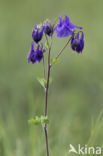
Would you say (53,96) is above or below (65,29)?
below

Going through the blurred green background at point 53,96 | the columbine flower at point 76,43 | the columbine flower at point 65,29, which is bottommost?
the blurred green background at point 53,96

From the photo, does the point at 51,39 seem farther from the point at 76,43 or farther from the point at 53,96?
the point at 53,96

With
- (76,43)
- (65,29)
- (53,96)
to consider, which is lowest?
(53,96)

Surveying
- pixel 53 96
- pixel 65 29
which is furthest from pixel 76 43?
pixel 53 96

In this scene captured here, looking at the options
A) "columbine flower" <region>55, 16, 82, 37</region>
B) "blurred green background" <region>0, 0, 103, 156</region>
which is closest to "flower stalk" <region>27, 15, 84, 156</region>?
"columbine flower" <region>55, 16, 82, 37</region>

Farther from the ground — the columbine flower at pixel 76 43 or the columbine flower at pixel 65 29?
the columbine flower at pixel 65 29

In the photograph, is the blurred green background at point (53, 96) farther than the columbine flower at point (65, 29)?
Yes

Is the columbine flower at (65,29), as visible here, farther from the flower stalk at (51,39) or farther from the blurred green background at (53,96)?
the blurred green background at (53,96)

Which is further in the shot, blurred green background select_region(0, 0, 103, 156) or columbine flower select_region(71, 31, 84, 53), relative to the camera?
blurred green background select_region(0, 0, 103, 156)

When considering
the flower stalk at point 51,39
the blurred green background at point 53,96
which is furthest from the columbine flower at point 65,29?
the blurred green background at point 53,96

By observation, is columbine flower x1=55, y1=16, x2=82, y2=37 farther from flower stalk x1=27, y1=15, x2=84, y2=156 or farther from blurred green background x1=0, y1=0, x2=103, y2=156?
blurred green background x1=0, y1=0, x2=103, y2=156
